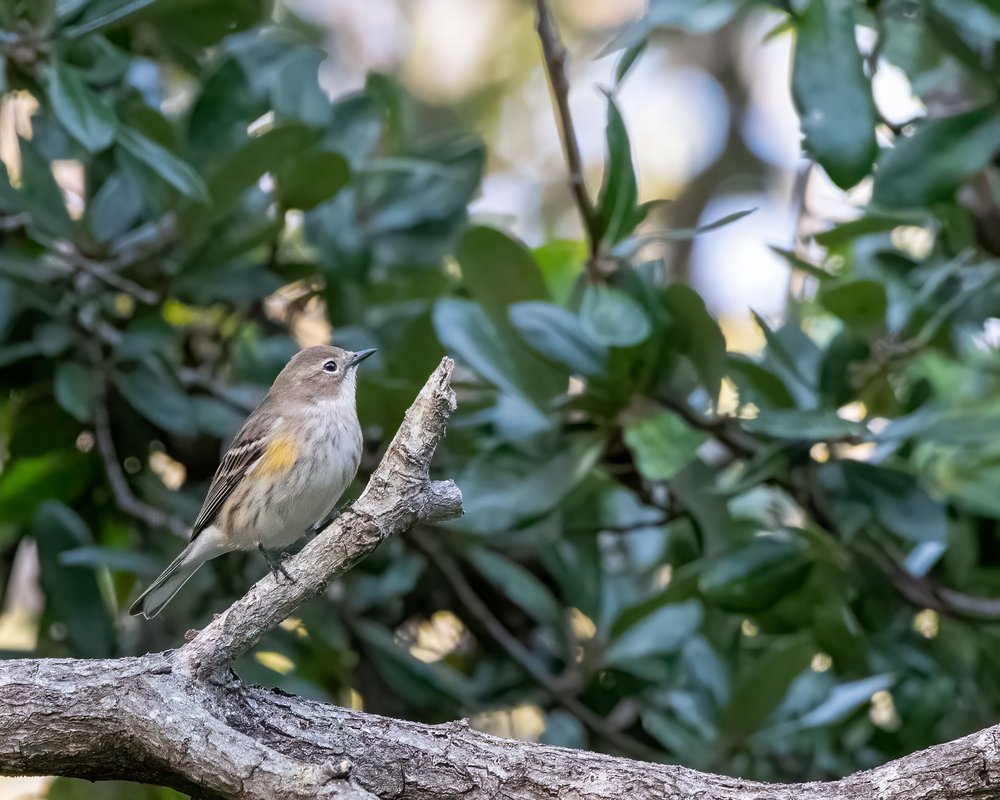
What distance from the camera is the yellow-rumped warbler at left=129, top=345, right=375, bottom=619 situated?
151 inches

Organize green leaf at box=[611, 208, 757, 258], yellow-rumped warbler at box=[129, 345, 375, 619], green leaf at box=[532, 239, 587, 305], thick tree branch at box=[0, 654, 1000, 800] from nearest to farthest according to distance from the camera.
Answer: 1. thick tree branch at box=[0, 654, 1000, 800]
2. green leaf at box=[611, 208, 757, 258]
3. yellow-rumped warbler at box=[129, 345, 375, 619]
4. green leaf at box=[532, 239, 587, 305]

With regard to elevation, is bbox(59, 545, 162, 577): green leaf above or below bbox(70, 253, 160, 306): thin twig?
below

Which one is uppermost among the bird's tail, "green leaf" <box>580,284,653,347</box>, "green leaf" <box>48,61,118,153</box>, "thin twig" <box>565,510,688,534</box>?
"green leaf" <box>48,61,118,153</box>

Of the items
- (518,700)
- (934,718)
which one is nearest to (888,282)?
(934,718)

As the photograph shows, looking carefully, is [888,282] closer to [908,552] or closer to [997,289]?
[997,289]

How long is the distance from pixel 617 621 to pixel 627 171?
1.59 m

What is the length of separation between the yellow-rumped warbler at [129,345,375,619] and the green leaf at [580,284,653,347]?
0.85 meters

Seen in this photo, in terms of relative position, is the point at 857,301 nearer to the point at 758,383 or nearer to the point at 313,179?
the point at 758,383

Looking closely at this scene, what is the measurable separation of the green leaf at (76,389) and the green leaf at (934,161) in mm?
2593

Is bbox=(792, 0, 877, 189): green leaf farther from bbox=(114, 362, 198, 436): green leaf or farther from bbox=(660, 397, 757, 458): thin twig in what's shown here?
bbox=(114, 362, 198, 436): green leaf

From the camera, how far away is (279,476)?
12.9ft

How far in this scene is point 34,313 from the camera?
4.22 meters

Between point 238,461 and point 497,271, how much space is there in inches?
41.9

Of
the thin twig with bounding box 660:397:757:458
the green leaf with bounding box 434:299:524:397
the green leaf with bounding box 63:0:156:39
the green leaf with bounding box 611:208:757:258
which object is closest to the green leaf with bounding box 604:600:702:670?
the thin twig with bounding box 660:397:757:458
